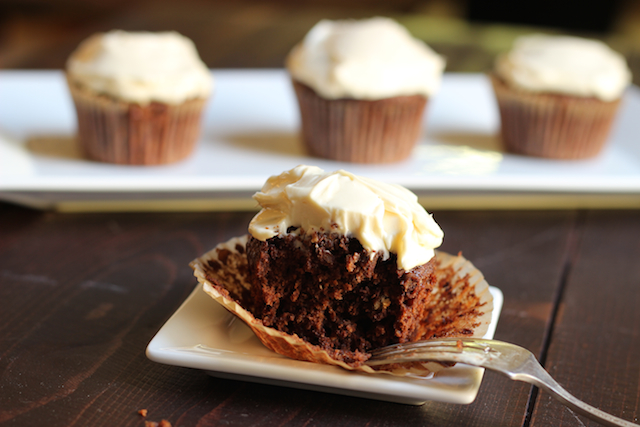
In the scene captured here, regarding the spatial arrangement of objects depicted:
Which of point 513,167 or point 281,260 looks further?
point 513,167

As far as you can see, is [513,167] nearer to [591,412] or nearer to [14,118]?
[591,412]

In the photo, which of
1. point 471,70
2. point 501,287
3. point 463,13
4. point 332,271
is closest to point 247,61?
point 471,70

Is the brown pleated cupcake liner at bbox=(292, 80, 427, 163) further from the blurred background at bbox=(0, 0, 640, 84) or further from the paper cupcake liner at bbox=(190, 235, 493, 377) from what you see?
the blurred background at bbox=(0, 0, 640, 84)

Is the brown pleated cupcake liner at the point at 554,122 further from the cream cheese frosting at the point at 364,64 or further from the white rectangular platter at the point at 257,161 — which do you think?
the cream cheese frosting at the point at 364,64

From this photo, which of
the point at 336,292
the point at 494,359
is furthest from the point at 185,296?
the point at 494,359

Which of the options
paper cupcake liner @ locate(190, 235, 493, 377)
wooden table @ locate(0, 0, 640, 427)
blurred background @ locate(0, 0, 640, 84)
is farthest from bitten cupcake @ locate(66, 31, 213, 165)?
blurred background @ locate(0, 0, 640, 84)
